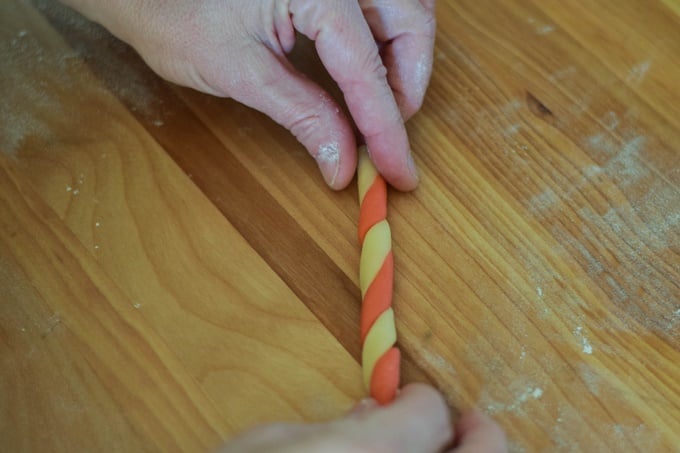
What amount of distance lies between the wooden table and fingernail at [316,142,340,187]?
0.12ft

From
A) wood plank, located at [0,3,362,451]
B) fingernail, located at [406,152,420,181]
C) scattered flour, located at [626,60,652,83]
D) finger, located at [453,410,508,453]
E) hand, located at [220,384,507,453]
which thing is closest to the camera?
hand, located at [220,384,507,453]

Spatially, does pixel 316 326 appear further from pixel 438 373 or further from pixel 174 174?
pixel 174 174

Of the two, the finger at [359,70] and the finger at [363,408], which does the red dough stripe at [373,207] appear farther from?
the finger at [363,408]

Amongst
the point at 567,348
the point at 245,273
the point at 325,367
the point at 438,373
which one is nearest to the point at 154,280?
the point at 245,273

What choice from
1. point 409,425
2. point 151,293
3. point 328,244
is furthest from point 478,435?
point 151,293

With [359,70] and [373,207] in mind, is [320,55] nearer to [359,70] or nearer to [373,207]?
[359,70]

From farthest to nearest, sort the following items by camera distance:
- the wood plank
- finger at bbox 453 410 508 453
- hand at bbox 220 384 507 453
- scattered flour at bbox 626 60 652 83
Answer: scattered flour at bbox 626 60 652 83, the wood plank, finger at bbox 453 410 508 453, hand at bbox 220 384 507 453

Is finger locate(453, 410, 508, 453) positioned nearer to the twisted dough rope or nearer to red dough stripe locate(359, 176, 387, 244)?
the twisted dough rope

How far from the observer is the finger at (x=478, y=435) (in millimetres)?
628

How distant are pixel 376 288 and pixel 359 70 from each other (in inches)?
10.0

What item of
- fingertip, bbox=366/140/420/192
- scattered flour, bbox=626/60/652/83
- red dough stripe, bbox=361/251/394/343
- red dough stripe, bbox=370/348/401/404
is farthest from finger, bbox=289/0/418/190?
scattered flour, bbox=626/60/652/83

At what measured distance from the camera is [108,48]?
0.96 metres

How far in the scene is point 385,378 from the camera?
71cm

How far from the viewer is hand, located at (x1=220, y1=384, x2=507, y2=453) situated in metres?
0.49
